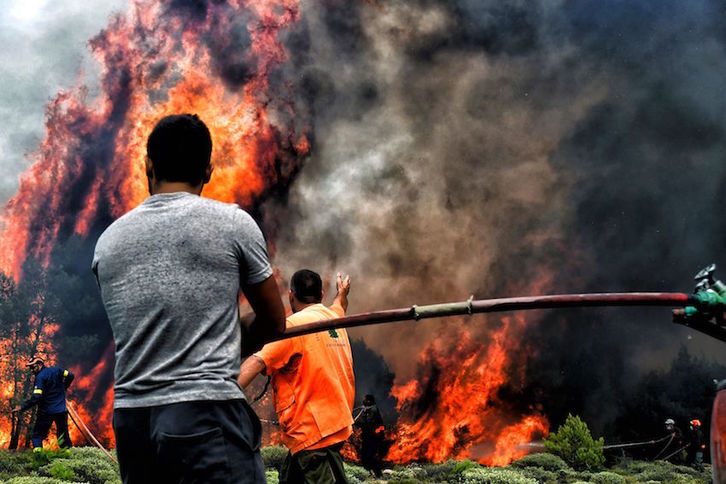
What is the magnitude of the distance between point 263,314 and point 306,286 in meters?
2.22

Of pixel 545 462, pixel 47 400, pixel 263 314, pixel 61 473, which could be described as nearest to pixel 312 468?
pixel 263 314

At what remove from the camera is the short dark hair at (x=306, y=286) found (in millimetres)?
4211

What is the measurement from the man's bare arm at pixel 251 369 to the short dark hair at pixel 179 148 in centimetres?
154

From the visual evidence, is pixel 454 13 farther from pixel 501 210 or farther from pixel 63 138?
pixel 63 138

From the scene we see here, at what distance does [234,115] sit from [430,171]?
25.2ft

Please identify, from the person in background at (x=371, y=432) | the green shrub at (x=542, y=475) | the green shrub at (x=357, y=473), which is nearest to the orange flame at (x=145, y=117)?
the person in background at (x=371, y=432)

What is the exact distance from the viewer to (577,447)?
49.9 ft

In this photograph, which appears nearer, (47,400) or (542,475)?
(47,400)

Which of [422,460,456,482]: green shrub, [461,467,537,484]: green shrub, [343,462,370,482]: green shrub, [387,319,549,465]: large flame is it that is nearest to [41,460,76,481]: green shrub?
[343,462,370,482]: green shrub

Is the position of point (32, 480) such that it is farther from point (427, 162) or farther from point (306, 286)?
point (427, 162)

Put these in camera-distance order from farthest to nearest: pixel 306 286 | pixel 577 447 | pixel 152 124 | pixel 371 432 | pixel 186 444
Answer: pixel 152 124 → pixel 577 447 → pixel 371 432 → pixel 306 286 → pixel 186 444

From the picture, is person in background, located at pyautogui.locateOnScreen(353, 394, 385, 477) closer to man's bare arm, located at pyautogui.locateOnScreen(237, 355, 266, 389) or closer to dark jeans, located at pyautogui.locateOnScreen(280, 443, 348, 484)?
dark jeans, located at pyautogui.locateOnScreen(280, 443, 348, 484)

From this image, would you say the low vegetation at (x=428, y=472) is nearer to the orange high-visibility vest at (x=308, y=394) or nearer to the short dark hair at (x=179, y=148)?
the orange high-visibility vest at (x=308, y=394)

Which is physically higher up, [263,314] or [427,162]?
[427,162]
